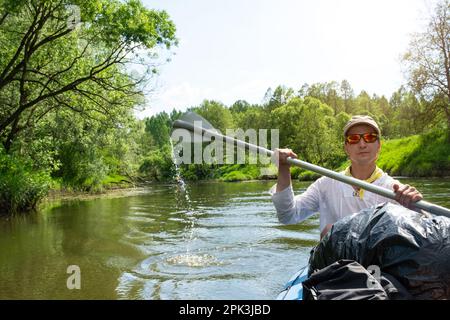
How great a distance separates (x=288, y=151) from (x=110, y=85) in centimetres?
1200

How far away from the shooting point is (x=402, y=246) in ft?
8.01

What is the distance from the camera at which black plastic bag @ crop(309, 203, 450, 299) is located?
233cm

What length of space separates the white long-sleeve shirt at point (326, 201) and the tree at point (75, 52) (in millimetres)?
10665

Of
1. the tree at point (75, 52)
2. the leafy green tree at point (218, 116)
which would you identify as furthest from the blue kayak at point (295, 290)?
the leafy green tree at point (218, 116)

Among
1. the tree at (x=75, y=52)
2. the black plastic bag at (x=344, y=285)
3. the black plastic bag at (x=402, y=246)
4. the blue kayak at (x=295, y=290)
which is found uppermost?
the tree at (x=75, y=52)

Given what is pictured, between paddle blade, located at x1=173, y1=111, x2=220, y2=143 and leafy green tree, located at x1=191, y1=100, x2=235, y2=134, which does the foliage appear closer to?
→ paddle blade, located at x1=173, y1=111, x2=220, y2=143

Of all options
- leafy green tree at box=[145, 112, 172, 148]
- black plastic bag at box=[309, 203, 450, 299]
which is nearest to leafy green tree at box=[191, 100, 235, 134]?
leafy green tree at box=[145, 112, 172, 148]

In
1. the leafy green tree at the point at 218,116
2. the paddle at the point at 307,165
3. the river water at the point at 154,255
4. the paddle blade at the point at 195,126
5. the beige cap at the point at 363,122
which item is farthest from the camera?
the leafy green tree at the point at 218,116

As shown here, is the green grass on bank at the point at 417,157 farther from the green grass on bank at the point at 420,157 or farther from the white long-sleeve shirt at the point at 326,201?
the white long-sleeve shirt at the point at 326,201

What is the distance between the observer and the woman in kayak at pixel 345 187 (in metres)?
3.28
